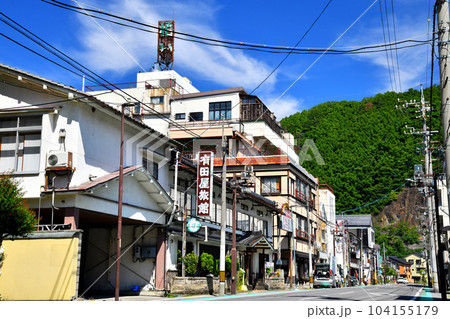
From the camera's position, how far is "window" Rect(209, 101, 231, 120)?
54.4 m

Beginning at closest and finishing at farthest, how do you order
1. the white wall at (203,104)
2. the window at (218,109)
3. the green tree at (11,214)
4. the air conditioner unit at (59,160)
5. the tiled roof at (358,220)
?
the green tree at (11,214) → the air conditioner unit at (59,160) → the window at (218,109) → the white wall at (203,104) → the tiled roof at (358,220)

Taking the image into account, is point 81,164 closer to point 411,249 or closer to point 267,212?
point 267,212

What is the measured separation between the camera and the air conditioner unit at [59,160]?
19188 mm

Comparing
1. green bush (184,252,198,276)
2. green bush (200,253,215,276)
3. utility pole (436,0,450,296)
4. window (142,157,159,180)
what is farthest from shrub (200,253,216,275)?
utility pole (436,0,450,296)

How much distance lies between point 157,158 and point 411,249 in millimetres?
152142

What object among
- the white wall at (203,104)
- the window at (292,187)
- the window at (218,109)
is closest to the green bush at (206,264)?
the window at (292,187)

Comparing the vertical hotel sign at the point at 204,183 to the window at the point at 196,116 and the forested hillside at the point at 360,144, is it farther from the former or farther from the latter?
the forested hillside at the point at 360,144

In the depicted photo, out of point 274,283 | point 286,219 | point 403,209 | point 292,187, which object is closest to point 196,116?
point 292,187

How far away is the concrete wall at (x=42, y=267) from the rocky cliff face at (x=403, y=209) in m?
134

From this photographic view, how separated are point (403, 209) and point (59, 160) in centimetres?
13759

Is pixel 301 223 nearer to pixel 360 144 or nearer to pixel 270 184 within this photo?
pixel 270 184

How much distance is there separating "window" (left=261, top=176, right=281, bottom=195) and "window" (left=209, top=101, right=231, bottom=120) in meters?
9.36

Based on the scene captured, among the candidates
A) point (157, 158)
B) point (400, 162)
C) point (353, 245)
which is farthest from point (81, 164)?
point (353, 245)

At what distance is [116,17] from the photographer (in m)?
14.4
